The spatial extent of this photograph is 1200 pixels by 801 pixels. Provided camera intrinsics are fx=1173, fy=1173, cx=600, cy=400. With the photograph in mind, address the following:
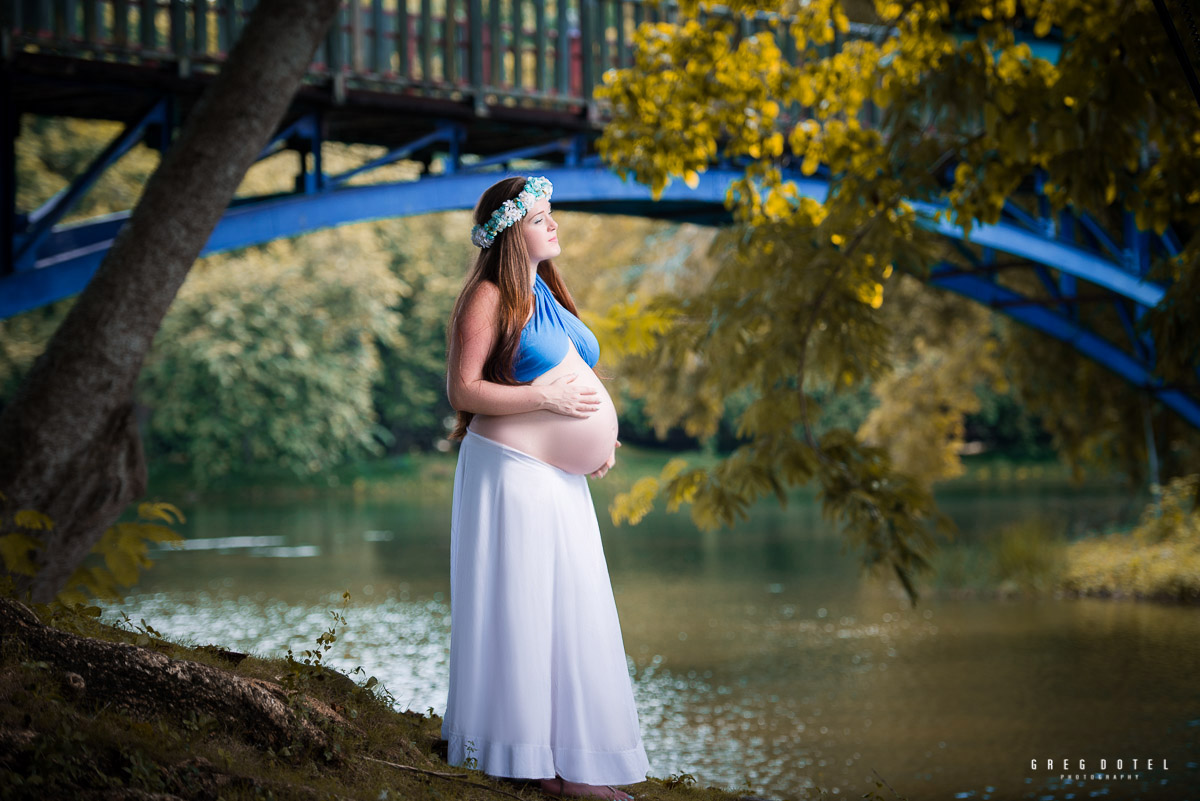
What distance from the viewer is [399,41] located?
9.68m

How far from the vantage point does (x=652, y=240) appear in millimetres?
19141

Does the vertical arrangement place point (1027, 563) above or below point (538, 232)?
below

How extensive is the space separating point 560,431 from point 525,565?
39 cm

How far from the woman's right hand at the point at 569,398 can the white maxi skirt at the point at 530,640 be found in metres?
0.16

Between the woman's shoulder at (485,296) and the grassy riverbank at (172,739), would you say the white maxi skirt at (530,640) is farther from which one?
the woman's shoulder at (485,296)

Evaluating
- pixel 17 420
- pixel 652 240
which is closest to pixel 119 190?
pixel 652 240

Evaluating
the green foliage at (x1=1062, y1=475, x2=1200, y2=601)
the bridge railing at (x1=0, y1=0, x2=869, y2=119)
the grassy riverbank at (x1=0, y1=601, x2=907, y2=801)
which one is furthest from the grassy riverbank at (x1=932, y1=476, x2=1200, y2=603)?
the grassy riverbank at (x1=0, y1=601, x2=907, y2=801)

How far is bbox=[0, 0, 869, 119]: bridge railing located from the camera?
820cm

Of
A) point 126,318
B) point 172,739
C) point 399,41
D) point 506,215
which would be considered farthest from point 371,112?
point 172,739

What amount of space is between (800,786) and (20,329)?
2212 centimetres

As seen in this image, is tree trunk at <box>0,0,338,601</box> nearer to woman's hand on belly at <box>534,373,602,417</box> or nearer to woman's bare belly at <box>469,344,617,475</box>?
woman's bare belly at <box>469,344,617,475</box>

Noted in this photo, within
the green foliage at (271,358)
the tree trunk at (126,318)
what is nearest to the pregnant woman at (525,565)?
the tree trunk at (126,318)

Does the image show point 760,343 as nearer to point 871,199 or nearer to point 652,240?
point 871,199

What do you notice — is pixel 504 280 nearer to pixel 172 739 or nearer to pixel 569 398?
pixel 569 398
